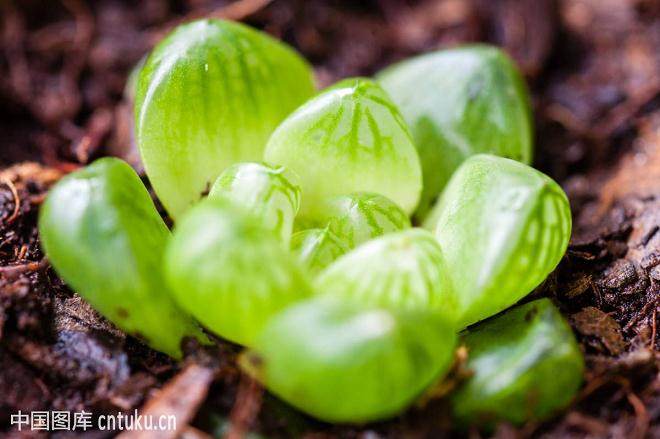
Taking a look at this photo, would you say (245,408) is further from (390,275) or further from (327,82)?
(327,82)

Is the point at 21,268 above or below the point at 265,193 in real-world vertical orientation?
below

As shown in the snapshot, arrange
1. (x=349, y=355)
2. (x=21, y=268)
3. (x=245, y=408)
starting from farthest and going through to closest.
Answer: (x=21, y=268) → (x=245, y=408) → (x=349, y=355)

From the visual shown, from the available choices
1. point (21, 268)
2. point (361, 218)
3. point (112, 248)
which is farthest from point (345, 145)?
point (21, 268)

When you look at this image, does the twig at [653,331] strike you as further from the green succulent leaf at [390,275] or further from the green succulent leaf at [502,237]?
the green succulent leaf at [390,275]

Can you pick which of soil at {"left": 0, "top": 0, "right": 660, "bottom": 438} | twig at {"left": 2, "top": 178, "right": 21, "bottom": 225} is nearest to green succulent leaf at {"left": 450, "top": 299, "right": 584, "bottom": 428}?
soil at {"left": 0, "top": 0, "right": 660, "bottom": 438}

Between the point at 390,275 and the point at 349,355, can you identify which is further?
the point at 390,275

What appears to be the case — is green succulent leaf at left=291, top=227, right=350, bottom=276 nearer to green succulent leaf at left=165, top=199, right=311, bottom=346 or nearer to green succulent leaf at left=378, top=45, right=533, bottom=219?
green succulent leaf at left=165, top=199, right=311, bottom=346

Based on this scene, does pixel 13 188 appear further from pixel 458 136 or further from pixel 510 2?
pixel 510 2
